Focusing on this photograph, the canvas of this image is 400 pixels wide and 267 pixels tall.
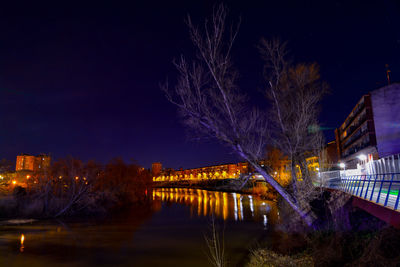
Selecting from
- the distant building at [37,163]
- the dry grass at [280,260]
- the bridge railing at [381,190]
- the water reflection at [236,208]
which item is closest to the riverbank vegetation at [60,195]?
the distant building at [37,163]

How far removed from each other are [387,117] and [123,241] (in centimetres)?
4964

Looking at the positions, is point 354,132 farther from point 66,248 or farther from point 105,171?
point 66,248

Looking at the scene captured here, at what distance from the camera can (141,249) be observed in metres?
21.3

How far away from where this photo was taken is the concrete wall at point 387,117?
159 ft

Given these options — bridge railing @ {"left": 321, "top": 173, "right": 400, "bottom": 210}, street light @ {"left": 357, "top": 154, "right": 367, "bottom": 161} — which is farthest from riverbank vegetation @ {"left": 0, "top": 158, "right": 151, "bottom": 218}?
street light @ {"left": 357, "top": 154, "right": 367, "bottom": 161}

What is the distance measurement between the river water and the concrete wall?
99.1 feet

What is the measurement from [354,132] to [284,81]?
189 ft

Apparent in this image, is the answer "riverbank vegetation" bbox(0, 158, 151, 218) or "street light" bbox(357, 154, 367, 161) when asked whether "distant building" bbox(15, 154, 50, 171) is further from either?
"street light" bbox(357, 154, 367, 161)

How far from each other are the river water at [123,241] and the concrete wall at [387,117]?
99.1 feet

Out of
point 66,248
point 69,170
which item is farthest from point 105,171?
point 66,248

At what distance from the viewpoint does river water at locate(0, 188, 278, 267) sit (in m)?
18.2

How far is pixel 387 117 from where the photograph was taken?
50250 millimetres

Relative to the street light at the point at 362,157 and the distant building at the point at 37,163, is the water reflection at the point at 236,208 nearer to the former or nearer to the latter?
the street light at the point at 362,157

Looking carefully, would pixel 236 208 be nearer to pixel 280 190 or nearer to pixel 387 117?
pixel 280 190
